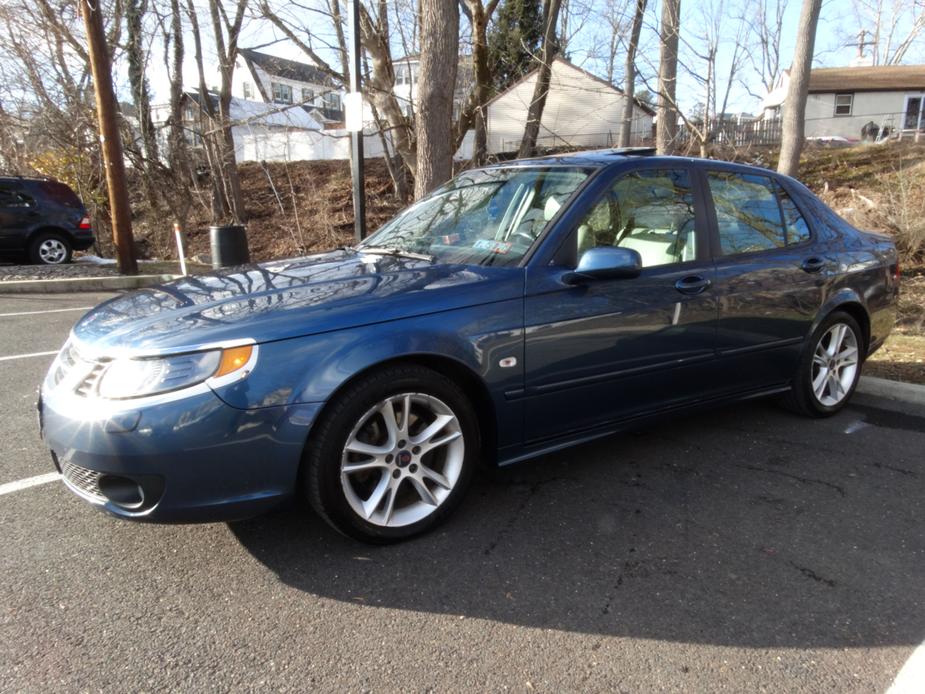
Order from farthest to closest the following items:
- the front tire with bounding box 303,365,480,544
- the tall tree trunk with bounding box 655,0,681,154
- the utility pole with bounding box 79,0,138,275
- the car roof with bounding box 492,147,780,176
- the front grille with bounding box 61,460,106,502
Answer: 1. the tall tree trunk with bounding box 655,0,681,154
2. the utility pole with bounding box 79,0,138,275
3. the car roof with bounding box 492,147,780,176
4. the front tire with bounding box 303,365,480,544
5. the front grille with bounding box 61,460,106,502

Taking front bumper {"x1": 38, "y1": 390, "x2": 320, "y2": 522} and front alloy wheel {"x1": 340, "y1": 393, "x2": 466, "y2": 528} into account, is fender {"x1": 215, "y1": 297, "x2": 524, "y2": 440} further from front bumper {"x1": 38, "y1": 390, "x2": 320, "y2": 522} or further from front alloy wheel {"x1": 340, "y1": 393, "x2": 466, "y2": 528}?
front alloy wheel {"x1": 340, "y1": 393, "x2": 466, "y2": 528}

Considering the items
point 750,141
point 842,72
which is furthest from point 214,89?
point 842,72

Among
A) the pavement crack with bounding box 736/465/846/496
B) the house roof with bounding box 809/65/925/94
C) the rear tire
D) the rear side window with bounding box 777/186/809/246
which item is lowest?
the pavement crack with bounding box 736/465/846/496

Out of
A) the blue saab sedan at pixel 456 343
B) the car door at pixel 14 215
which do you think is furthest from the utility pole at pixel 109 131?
the blue saab sedan at pixel 456 343

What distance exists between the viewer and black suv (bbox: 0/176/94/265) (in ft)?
40.2

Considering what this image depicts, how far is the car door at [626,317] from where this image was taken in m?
3.08

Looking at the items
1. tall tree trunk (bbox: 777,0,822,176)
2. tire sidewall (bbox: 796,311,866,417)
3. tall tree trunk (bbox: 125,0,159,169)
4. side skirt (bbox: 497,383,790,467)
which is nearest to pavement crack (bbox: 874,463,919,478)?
tire sidewall (bbox: 796,311,866,417)

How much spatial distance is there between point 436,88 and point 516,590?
310 inches

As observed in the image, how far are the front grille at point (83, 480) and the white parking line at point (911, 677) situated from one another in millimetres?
2774

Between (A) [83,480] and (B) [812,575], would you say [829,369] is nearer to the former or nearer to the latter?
(B) [812,575]

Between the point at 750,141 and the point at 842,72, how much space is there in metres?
20.7

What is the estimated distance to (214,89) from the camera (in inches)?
862

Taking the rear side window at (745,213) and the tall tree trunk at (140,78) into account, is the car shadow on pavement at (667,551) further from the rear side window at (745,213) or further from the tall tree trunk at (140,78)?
the tall tree trunk at (140,78)

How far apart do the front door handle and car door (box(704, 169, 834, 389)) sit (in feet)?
0.40
